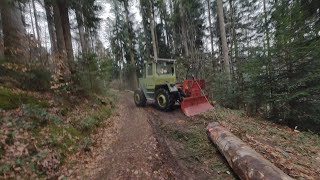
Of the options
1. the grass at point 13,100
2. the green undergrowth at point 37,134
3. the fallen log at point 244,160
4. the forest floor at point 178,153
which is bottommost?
the forest floor at point 178,153

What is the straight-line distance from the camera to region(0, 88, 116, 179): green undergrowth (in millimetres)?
3742

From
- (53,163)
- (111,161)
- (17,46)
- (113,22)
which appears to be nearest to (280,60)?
(111,161)

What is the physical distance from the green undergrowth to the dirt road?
418 mm

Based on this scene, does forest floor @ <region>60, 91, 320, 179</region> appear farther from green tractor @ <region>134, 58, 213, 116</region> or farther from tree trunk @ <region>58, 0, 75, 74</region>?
tree trunk @ <region>58, 0, 75, 74</region>

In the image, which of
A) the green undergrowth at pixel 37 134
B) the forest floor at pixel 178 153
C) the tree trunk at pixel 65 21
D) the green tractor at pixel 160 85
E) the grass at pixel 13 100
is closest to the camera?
the green undergrowth at pixel 37 134

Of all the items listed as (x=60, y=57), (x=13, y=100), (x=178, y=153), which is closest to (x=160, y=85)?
(x=60, y=57)

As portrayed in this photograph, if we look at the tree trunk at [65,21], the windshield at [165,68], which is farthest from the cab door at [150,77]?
the tree trunk at [65,21]

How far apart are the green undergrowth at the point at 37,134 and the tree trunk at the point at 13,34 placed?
133cm

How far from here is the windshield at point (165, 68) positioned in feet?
33.2

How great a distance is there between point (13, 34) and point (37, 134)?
155 inches

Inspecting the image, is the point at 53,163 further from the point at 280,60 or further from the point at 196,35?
the point at 196,35

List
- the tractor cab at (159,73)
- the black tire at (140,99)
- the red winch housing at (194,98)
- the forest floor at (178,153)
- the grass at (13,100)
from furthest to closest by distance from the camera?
the black tire at (140,99), the tractor cab at (159,73), the red winch housing at (194,98), the grass at (13,100), the forest floor at (178,153)

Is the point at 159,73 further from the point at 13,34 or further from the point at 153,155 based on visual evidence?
the point at 153,155

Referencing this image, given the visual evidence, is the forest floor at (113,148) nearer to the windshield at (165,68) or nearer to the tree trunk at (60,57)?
the tree trunk at (60,57)
